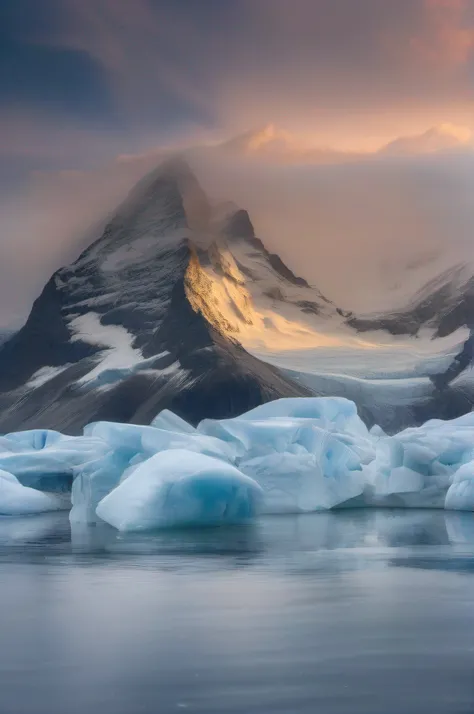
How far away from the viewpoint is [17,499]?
25.4 m

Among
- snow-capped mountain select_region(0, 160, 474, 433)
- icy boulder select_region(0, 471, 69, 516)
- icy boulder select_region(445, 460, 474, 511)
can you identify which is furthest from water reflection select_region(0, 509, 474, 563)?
snow-capped mountain select_region(0, 160, 474, 433)

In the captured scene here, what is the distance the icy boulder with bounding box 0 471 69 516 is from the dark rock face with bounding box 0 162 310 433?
6558cm

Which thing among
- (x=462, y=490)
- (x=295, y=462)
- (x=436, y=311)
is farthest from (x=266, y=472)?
(x=436, y=311)

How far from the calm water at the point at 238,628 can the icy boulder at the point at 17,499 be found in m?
9.21

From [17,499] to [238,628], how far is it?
681 inches

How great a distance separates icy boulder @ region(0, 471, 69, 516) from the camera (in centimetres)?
2500

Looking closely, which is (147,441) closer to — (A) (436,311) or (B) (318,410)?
(B) (318,410)

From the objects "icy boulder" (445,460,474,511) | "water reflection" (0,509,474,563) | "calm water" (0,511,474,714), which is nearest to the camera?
"calm water" (0,511,474,714)

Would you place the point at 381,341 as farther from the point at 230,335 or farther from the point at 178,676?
the point at 178,676

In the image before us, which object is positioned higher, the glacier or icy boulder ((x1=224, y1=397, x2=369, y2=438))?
icy boulder ((x1=224, y1=397, x2=369, y2=438))

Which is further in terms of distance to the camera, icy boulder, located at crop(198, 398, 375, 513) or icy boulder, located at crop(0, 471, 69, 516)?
icy boulder, located at crop(0, 471, 69, 516)

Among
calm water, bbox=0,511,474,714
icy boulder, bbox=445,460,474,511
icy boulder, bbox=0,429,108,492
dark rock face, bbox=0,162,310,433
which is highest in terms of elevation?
dark rock face, bbox=0,162,310,433

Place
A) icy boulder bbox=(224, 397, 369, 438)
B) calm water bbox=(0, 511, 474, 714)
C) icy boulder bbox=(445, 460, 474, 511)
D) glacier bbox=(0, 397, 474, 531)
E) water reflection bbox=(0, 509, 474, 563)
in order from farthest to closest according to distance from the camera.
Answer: icy boulder bbox=(224, 397, 369, 438)
icy boulder bbox=(445, 460, 474, 511)
glacier bbox=(0, 397, 474, 531)
water reflection bbox=(0, 509, 474, 563)
calm water bbox=(0, 511, 474, 714)

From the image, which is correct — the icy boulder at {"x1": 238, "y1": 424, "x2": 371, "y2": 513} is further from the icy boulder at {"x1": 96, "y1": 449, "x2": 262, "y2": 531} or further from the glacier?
the icy boulder at {"x1": 96, "y1": 449, "x2": 262, "y2": 531}
